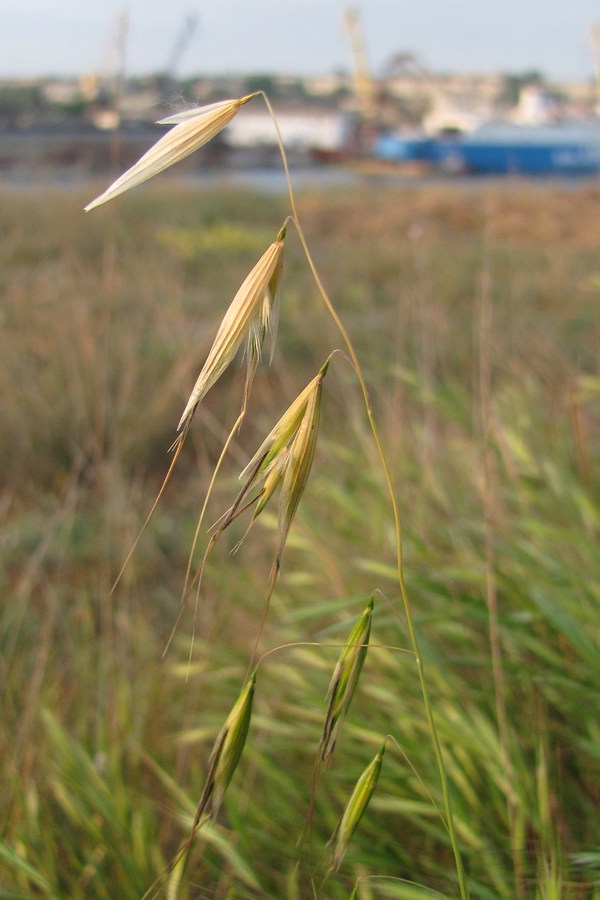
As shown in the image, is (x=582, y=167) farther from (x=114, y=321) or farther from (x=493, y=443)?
(x=493, y=443)

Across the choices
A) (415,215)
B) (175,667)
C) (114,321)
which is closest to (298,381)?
(114,321)

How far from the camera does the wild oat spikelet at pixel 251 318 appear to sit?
376 millimetres

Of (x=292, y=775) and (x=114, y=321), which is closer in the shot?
(x=292, y=775)

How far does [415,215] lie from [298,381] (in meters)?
6.12

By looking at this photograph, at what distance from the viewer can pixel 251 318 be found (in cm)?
39

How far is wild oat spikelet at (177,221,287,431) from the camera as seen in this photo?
376mm

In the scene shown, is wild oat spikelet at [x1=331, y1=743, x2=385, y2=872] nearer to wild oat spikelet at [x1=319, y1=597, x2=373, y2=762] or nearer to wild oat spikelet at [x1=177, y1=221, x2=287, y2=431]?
wild oat spikelet at [x1=319, y1=597, x2=373, y2=762]

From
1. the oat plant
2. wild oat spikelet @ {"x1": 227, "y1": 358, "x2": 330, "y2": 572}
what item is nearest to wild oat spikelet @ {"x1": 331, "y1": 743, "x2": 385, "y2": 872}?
the oat plant

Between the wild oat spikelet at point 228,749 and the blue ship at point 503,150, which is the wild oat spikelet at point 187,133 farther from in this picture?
the blue ship at point 503,150

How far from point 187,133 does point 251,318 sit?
0.27ft

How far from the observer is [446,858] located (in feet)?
2.84

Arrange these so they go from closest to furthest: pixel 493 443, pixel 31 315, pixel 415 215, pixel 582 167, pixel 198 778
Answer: pixel 198 778, pixel 493 443, pixel 31 315, pixel 415 215, pixel 582 167

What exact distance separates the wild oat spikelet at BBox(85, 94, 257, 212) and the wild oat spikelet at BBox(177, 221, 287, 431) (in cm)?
5

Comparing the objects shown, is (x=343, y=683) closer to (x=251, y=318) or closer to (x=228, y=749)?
(x=228, y=749)
